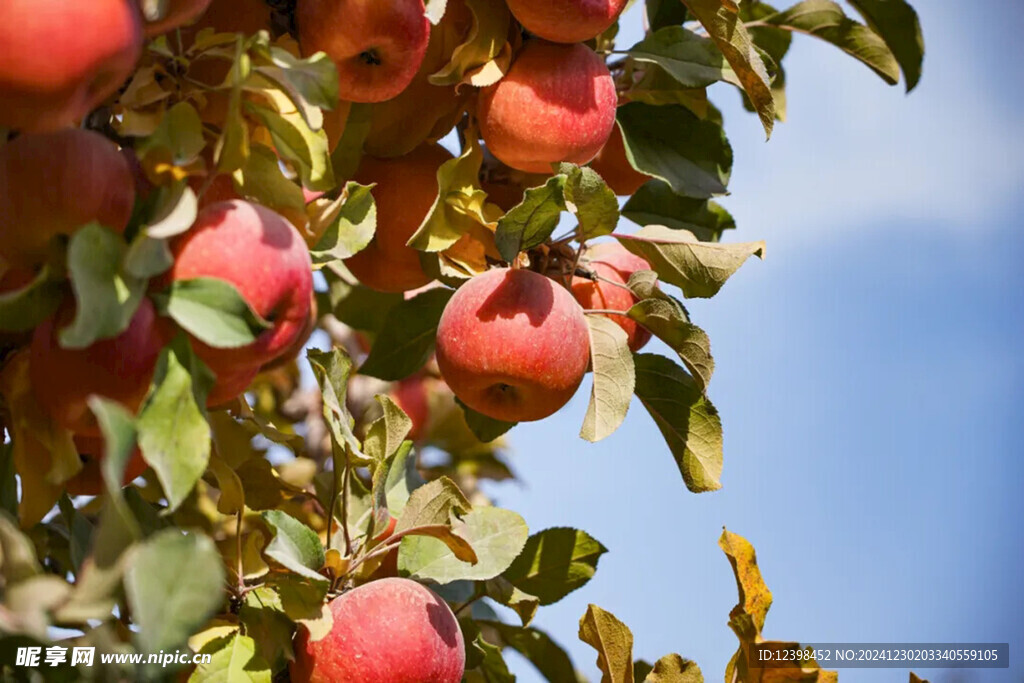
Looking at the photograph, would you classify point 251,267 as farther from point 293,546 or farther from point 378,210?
point 378,210

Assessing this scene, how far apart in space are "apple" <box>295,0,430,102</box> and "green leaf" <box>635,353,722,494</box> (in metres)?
0.52

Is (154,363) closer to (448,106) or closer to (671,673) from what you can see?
(448,106)

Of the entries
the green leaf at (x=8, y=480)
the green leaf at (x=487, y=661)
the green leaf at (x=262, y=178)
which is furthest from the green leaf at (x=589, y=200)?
the green leaf at (x=8, y=480)

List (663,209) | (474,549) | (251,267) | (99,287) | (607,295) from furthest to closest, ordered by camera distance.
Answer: (663,209), (607,295), (474,549), (251,267), (99,287)

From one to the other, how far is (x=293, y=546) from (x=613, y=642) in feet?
1.43

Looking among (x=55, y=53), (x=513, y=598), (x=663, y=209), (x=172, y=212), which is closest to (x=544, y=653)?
(x=513, y=598)

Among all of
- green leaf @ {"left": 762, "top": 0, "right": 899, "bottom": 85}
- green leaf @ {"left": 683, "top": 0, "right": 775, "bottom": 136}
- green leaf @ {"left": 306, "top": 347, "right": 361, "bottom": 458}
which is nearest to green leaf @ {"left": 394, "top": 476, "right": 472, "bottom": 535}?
green leaf @ {"left": 306, "top": 347, "right": 361, "bottom": 458}

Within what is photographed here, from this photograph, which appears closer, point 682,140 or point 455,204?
point 455,204

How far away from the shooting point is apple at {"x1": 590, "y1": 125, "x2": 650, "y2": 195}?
5.83 ft

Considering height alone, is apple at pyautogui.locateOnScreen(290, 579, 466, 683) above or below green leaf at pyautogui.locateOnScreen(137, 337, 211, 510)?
below

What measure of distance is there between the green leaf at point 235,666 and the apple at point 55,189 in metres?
0.45

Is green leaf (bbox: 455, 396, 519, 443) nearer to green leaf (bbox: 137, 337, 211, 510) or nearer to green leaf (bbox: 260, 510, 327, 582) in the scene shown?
green leaf (bbox: 260, 510, 327, 582)

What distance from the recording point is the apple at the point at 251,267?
1028 mm

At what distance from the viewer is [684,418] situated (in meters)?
1.55
